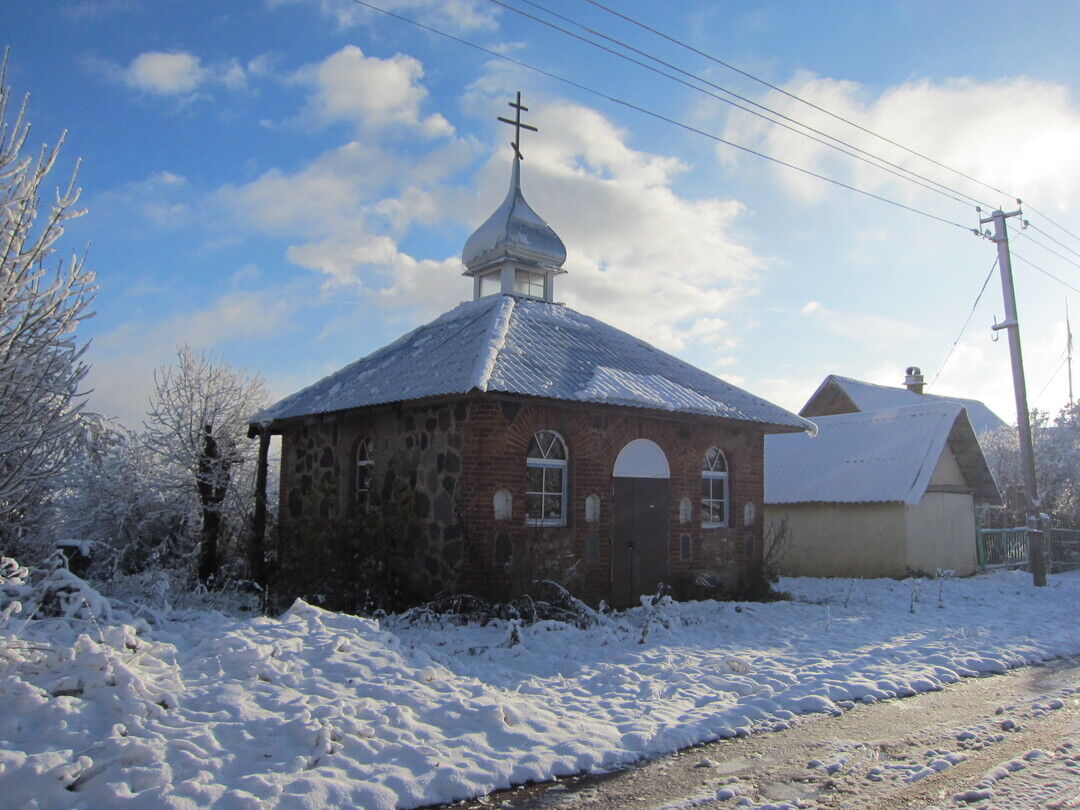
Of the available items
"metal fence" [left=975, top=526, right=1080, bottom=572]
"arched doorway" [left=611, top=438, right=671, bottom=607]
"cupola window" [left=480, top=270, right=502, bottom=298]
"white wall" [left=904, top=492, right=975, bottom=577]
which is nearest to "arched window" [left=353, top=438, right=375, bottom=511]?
"arched doorway" [left=611, top=438, right=671, bottom=607]

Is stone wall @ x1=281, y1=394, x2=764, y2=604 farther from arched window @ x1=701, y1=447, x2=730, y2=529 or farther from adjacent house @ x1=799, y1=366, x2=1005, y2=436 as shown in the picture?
adjacent house @ x1=799, y1=366, x2=1005, y2=436

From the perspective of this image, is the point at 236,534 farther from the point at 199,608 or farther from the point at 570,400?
the point at 570,400

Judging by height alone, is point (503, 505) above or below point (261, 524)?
above

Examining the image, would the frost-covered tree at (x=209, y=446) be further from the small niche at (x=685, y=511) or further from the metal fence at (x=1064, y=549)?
the metal fence at (x=1064, y=549)

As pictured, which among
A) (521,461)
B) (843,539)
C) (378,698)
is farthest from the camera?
(843,539)

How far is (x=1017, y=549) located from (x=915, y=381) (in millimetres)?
13129

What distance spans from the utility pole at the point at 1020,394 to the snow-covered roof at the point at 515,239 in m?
9.47

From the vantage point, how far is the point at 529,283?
16.3m

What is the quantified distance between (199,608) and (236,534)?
5681 millimetres

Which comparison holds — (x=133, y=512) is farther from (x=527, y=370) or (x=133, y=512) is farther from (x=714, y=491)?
(x=714, y=491)

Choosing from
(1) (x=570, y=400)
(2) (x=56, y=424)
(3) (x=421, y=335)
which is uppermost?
(3) (x=421, y=335)

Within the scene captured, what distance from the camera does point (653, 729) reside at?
6.43m

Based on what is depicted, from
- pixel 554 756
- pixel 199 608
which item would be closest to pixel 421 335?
pixel 199 608

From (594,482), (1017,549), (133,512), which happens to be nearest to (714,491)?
(594,482)
